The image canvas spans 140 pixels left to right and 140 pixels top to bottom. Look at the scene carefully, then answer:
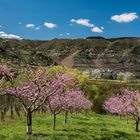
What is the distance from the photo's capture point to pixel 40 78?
3500cm

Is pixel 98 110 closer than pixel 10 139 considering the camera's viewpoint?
No

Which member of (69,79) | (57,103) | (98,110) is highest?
(69,79)

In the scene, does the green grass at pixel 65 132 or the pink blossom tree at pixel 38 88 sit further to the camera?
the pink blossom tree at pixel 38 88

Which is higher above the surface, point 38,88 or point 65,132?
point 38,88

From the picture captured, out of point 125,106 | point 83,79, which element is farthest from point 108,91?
point 125,106

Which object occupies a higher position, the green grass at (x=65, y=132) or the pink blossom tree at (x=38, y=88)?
the pink blossom tree at (x=38, y=88)

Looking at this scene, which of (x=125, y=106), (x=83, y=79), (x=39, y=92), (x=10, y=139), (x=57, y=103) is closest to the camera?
(x=10, y=139)

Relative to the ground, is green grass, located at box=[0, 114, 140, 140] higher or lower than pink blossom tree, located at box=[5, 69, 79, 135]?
lower

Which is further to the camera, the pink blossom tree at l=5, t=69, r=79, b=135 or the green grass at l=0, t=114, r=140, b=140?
the pink blossom tree at l=5, t=69, r=79, b=135

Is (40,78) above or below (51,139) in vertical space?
above

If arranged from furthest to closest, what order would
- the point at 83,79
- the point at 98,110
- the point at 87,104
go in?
the point at 83,79, the point at 98,110, the point at 87,104

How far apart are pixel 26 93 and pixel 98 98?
269 feet

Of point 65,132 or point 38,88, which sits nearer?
point 38,88

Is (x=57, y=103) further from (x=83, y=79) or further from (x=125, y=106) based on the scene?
(x=83, y=79)
